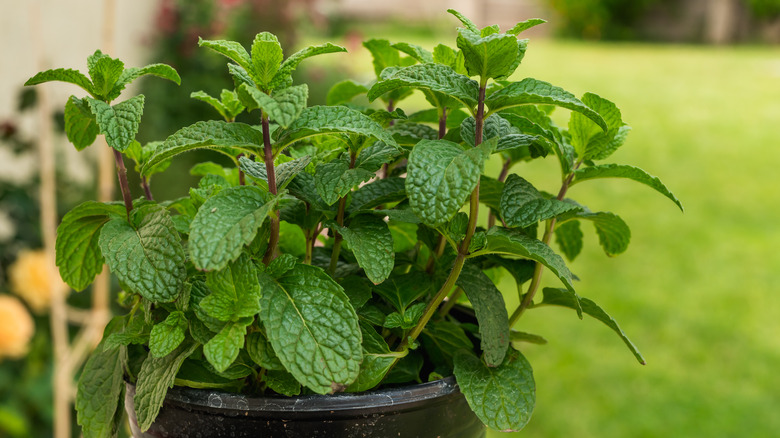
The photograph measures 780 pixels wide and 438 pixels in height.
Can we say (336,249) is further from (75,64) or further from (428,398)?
(75,64)

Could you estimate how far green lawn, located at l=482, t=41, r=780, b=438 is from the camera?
245 cm

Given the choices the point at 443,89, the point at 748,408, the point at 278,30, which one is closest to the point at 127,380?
the point at 443,89

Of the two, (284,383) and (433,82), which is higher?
(433,82)

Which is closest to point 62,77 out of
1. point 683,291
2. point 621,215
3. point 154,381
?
point 154,381

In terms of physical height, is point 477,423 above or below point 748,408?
above

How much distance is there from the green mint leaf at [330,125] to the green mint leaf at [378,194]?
8 centimetres

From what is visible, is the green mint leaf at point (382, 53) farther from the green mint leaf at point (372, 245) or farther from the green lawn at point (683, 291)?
the green lawn at point (683, 291)

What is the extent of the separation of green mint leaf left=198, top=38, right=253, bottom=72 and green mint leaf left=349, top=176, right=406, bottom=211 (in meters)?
0.14

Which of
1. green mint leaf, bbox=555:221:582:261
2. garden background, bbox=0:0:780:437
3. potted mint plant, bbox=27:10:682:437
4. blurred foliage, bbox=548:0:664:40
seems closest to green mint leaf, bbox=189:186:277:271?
potted mint plant, bbox=27:10:682:437

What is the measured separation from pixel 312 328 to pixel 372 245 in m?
0.08

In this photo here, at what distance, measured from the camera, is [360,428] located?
551 millimetres

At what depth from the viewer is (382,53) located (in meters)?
0.75

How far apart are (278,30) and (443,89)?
3.89 meters

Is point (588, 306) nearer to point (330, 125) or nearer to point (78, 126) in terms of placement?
point (330, 125)
